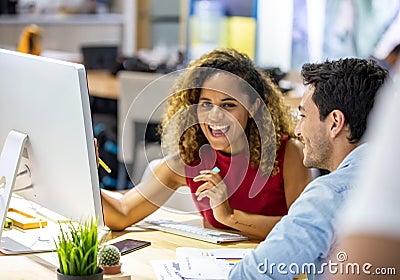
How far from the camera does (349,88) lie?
1.68m

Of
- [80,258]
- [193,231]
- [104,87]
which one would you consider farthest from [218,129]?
[104,87]

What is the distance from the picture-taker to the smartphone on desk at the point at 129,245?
2006mm

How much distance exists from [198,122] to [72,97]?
1.95 feet

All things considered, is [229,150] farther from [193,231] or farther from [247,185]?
[193,231]

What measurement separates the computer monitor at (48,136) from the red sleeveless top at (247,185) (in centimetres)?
50

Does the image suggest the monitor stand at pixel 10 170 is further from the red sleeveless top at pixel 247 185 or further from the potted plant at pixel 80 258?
the red sleeveless top at pixel 247 185

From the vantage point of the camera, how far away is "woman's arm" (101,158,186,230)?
224cm

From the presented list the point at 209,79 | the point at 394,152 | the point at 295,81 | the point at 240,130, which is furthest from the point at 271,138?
the point at 295,81

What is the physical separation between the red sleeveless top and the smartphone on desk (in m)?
0.28

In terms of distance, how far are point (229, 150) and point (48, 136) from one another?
586mm

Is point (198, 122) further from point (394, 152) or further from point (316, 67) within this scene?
point (394, 152)

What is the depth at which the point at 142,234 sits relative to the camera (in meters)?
2.20

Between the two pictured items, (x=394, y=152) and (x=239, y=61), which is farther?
(x=239, y=61)

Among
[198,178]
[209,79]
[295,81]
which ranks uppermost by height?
[209,79]
